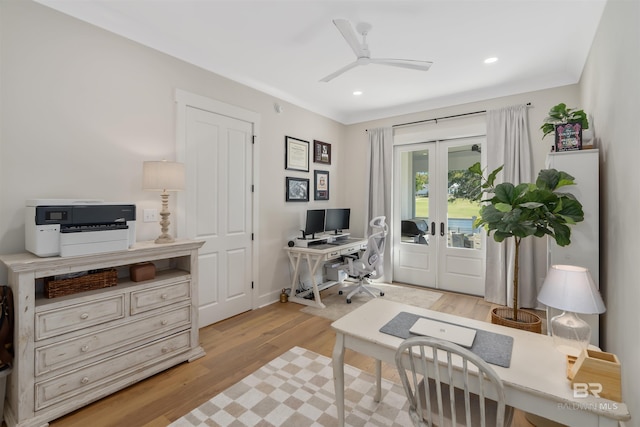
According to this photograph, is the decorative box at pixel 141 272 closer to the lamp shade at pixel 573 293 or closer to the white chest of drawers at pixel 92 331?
the white chest of drawers at pixel 92 331

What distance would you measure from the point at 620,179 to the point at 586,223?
0.49 m

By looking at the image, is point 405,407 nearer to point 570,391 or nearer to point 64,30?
point 570,391

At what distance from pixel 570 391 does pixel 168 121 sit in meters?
3.22

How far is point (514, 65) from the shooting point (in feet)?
10.6

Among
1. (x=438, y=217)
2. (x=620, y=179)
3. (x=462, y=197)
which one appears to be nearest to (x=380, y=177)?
(x=438, y=217)

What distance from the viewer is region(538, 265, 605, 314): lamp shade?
52.2 inches

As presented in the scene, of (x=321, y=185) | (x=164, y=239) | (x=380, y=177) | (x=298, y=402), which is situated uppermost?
(x=380, y=177)

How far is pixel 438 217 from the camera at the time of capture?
446 cm

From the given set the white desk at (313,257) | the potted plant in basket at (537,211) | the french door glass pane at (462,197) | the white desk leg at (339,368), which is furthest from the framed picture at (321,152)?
the white desk leg at (339,368)

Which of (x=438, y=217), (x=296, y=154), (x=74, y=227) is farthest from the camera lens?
(x=438, y=217)

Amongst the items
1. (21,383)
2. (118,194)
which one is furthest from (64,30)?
(21,383)

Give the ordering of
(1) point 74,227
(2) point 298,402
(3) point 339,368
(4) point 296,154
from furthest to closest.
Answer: (4) point 296,154 → (2) point 298,402 → (1) point 74,227 → (3) point 339,368

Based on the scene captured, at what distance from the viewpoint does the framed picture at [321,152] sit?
4602 mm

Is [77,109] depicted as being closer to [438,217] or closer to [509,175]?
[438,217]
